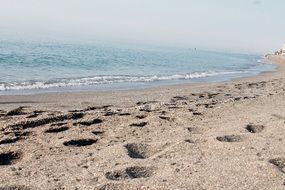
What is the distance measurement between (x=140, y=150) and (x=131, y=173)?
3.43 feet

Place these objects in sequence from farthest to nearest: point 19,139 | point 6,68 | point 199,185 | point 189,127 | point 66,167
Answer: point 6,68 < point 189,127 < point 19,139 < point 66,167 < point 199,185

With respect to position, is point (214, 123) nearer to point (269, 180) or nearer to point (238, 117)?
point (238, 117)

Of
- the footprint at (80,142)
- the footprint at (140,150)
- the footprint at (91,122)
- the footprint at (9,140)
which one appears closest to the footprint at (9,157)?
the footprint at (9,140)

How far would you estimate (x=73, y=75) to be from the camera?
20109 mm

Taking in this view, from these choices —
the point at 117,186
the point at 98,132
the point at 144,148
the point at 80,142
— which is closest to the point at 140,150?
the point at 144,148

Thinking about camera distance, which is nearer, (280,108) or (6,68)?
(280,108)

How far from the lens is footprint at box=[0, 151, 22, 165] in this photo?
5852mm

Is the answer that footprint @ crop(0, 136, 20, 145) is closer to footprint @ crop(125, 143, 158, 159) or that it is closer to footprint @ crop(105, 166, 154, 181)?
footprint @ crop(125, 143, 158, 159)

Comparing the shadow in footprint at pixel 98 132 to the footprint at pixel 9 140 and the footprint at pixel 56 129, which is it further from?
the footprint at pixel 9 140

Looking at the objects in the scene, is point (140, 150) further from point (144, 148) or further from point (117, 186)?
point (117, 186)

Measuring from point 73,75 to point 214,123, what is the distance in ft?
A: 41.3

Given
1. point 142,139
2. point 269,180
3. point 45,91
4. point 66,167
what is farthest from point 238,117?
point 45,91

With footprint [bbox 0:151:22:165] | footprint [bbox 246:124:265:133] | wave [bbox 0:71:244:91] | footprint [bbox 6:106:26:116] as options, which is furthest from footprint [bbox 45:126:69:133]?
wave [bbox 0:71:244:91]

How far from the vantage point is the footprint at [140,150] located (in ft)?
20.5
